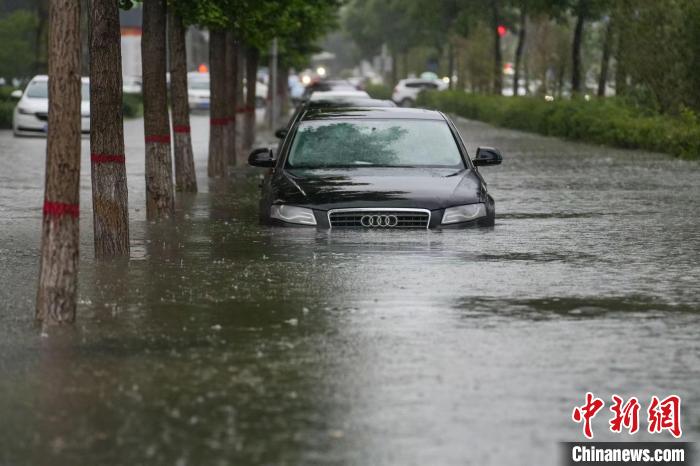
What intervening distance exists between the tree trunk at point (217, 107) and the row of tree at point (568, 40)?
13.8 metres

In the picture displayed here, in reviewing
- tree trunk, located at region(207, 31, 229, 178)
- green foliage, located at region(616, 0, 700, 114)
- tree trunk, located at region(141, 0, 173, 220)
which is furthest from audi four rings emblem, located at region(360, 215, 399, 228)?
green foliage, located at region(616, 0, 700, 114)

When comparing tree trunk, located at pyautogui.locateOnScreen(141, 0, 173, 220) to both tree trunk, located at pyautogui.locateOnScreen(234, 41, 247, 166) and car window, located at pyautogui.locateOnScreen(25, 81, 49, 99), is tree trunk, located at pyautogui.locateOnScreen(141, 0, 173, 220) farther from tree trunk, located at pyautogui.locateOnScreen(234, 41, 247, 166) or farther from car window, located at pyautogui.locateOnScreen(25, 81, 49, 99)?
car window, located at pyautogui.locateOnScreen(25, 81, 49, 99)

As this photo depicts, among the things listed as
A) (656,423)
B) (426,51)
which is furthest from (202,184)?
(426,51)

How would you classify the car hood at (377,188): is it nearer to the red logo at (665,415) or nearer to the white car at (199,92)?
the red logo at (665,415)

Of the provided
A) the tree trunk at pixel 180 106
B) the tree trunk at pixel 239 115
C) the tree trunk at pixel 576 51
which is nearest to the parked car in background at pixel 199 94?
the tree trunk at pixel 576 51

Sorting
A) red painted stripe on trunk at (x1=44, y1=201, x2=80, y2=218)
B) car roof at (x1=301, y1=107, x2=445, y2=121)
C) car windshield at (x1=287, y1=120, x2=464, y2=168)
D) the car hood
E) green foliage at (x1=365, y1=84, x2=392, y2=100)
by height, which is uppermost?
car roof at (x1=301, y1=107, x2=445, y2=121)

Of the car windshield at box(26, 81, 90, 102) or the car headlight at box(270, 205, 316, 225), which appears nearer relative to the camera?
the car headlight at box(270, 205, 316, 225)

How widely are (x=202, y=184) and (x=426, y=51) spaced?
84.0 metres

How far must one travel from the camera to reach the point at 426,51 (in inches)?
4336

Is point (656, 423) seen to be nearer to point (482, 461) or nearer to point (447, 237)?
point (482, 461)

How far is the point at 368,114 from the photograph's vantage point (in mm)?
17406

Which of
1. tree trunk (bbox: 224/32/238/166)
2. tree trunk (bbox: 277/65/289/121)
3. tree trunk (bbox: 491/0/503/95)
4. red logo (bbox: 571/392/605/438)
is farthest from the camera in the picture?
tree trunk (bbox: 277/65/289/121)

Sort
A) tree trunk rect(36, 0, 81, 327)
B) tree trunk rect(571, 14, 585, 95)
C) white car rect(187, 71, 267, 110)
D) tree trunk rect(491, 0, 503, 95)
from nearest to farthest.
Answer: tree trunk rect(36, 0, 81, 327) < tree trunk rect(571, 14, 585, 95) < tree trunk rect(491, 0, 503, 95) < white car rect(187, 71, 267, 110)

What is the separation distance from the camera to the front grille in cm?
1512
